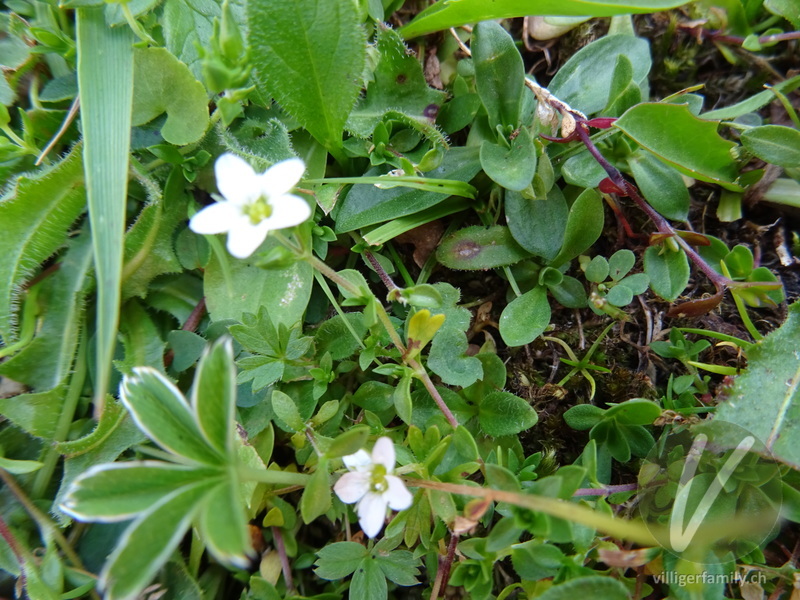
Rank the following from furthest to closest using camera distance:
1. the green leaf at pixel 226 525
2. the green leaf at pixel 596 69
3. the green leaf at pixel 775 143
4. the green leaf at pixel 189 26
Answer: the green leaf at pixel 596 69 < the green leaf at pixel 189 26 < the green leaf at pixel 775 143 < the green leaf at pixel 226 525

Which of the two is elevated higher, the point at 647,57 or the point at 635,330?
the point at 647,57

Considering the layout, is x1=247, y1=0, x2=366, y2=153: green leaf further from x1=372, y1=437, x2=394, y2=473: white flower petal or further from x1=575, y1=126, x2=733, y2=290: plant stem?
A: x1=372, y1=437, x2=394, y2=473: white flower petal

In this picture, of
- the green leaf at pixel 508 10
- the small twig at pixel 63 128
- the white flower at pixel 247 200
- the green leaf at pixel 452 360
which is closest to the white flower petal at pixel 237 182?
the white flower at pixel 247 200

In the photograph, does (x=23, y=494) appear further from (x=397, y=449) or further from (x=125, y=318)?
(x=397, y=449)

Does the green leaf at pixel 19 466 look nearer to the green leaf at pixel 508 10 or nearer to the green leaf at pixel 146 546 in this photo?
the green leaf at pixel 146 546

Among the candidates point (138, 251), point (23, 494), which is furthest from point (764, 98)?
point (23, 494)

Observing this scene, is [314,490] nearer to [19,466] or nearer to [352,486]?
[352,486]
